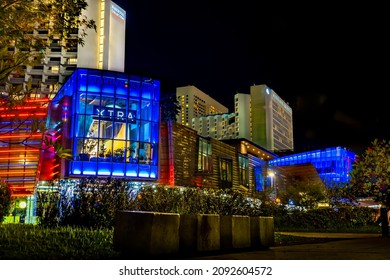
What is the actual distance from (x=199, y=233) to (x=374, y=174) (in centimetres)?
1911

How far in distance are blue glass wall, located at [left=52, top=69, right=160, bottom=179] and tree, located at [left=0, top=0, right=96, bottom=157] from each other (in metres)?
28.2

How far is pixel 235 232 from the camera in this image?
1038cm

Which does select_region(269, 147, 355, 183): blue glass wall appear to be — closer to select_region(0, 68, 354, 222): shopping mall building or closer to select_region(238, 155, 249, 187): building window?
select_region(238, 155, 249, 187): building window

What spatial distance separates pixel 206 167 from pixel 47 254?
133 feet

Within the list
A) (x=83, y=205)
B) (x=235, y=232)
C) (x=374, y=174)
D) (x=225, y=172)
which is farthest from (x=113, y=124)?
(x=235, y=232)

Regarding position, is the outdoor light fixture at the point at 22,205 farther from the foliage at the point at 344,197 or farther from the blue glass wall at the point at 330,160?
the blue glass wall at the point at 330,160

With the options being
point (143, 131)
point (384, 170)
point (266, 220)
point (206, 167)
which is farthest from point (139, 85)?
point (266, 220)

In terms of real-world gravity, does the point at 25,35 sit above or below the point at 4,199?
above

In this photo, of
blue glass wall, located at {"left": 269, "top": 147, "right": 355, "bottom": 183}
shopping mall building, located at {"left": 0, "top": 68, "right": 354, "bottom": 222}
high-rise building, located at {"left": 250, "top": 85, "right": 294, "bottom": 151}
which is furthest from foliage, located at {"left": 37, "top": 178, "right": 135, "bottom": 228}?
high-rise building, located at {"left": 250, "top": 85, "right": 294, "bottom": 151}

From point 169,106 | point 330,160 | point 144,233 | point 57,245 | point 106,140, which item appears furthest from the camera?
point 330,160

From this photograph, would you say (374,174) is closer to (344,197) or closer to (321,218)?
(321,218)

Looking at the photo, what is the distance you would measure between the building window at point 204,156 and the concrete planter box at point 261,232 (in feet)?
113

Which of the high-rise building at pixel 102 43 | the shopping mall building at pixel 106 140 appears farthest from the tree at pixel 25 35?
the high-rise building at pixel 102 43
